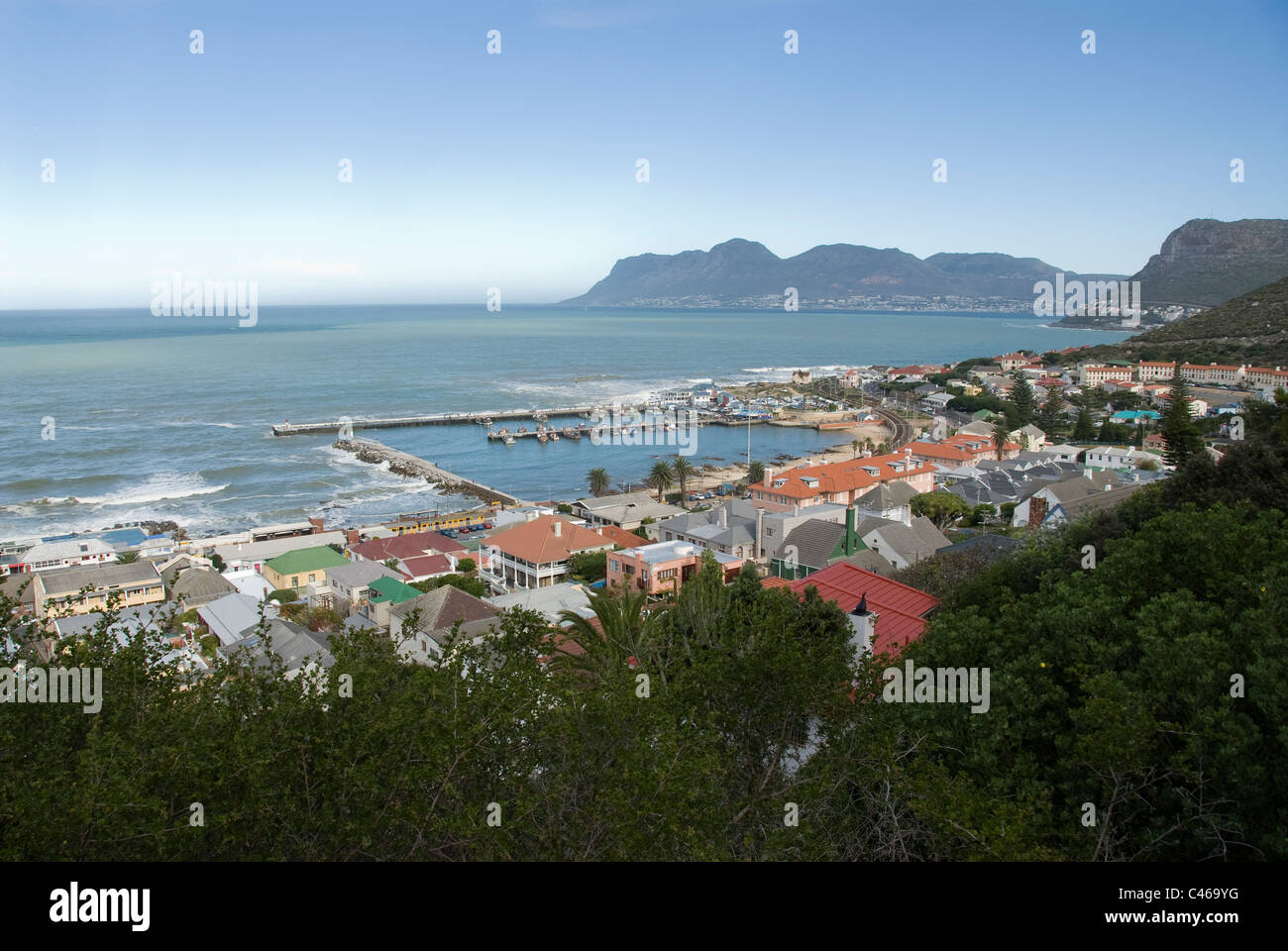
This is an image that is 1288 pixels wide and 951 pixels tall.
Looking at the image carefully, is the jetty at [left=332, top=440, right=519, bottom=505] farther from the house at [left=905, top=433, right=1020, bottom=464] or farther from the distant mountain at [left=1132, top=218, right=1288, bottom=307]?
the distant mountain at [left=1132, top=218, right=1288, bottom=307]

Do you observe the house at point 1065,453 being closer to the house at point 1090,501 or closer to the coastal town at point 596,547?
the coastal town at point 596,547

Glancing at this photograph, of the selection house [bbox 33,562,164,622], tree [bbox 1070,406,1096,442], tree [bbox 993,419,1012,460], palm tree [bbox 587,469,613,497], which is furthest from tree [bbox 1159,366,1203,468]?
house [bbox 33,562,164,622]

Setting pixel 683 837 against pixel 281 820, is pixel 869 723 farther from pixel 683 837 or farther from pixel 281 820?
pixel 281 820

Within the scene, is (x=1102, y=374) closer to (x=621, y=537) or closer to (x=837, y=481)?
(x=837, y=481)

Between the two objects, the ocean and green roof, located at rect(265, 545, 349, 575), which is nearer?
green roof, located at rect(265, 545, 349, 575)
